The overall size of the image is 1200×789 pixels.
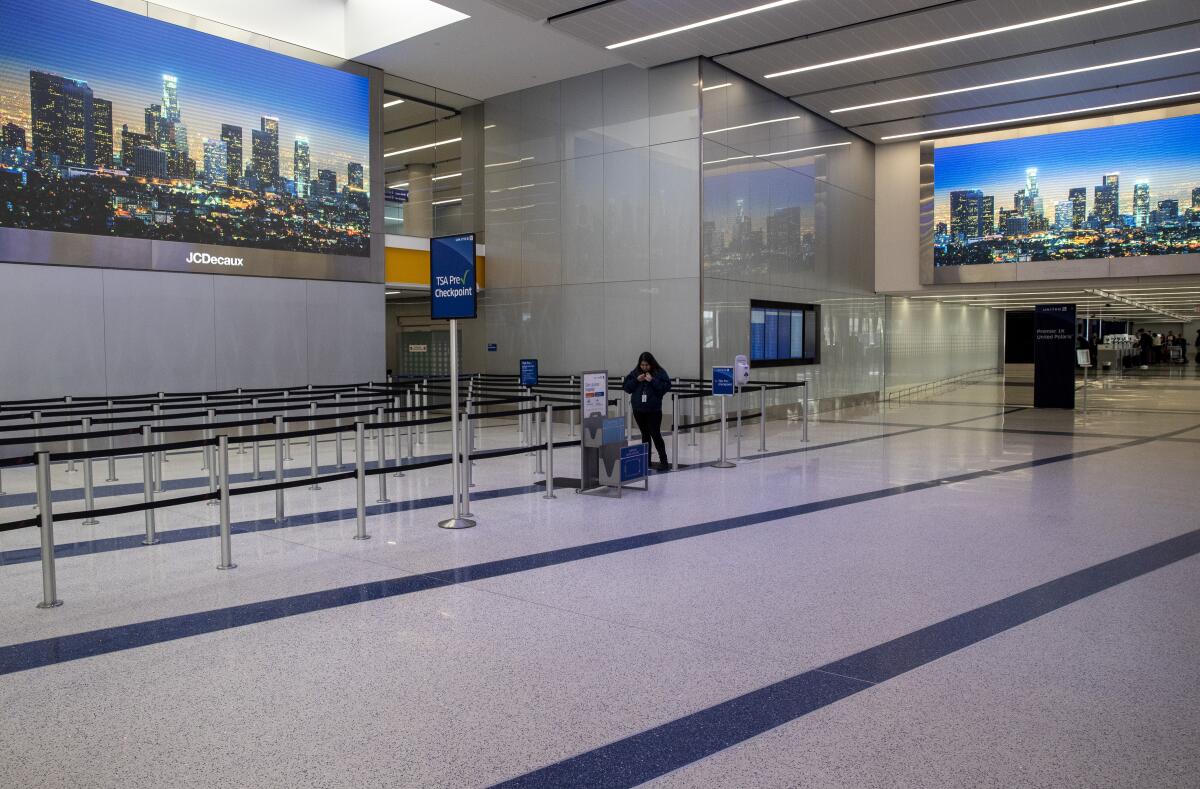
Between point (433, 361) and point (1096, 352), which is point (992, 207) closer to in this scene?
point (433, 361)

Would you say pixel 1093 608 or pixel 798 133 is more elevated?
pixel 798 133

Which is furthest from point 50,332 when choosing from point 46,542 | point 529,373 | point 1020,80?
point 1020,80

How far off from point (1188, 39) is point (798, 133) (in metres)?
7.44

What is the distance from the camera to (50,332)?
1298 cm

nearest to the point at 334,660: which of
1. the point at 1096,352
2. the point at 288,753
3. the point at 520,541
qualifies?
the point at 288,753

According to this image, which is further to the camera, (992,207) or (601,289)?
(992,207)

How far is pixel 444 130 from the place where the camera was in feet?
67.0

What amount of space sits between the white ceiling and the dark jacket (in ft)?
21.0

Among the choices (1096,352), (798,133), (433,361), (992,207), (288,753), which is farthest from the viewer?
(1096,352)

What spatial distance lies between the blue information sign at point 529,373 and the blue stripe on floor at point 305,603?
8.26 metres

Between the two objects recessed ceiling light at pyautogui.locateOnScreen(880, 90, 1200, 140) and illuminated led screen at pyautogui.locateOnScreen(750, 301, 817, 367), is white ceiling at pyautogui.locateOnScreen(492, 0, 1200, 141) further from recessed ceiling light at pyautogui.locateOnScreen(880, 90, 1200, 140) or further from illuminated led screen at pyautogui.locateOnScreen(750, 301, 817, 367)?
illuminated led screen at pyautogui.locateOnScreen(750, 301, 817, 367)

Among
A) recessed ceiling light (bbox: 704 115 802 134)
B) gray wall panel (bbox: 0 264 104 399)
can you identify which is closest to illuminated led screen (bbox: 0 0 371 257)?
gray wall panel (bbox: 0 264 104 399)

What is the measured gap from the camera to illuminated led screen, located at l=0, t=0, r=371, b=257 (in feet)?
41.8

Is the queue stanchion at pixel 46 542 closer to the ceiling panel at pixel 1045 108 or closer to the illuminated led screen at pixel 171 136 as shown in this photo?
the illuminated led screen at pixel 171 136
